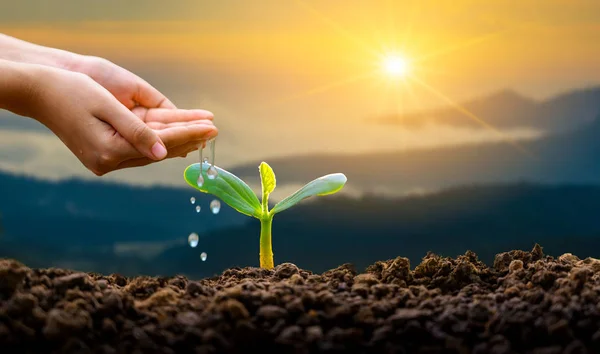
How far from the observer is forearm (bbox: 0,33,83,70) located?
7.74ft

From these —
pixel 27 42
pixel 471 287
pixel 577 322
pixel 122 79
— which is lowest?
pixel 577 322

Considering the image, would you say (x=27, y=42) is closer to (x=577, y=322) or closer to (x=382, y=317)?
(x=382, y=317)

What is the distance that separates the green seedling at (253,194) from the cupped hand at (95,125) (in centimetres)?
25

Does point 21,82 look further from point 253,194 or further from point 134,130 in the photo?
point 253,194

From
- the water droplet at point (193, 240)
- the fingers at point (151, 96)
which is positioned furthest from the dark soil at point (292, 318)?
the fingers at point (151, 96)

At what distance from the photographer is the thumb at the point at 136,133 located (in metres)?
1.73

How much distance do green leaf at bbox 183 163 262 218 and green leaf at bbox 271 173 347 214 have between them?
9cm

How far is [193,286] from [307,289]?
10.4 inches

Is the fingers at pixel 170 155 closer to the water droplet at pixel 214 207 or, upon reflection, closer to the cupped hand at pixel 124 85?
the water droplet at pixel 214 207

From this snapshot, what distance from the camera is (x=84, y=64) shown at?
2.35m

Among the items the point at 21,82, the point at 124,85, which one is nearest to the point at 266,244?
the point at 124,85

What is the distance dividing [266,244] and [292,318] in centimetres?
90

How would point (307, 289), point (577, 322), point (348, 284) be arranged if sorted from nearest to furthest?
point (577, 322) → point (307, 289) → point (348, 284)

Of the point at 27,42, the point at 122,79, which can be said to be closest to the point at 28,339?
the point at 122,79
